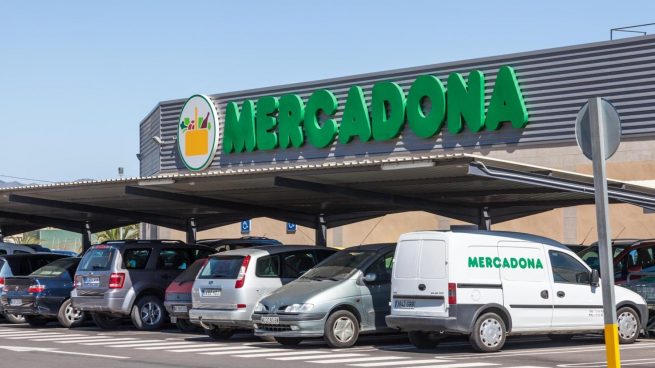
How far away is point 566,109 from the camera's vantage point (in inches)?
1334

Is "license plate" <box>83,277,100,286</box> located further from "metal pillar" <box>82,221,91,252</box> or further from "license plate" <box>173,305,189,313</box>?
"metal pillar" <box>82,221,91,252</box>

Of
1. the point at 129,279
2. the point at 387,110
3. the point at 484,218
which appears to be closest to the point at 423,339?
the point at 129,279

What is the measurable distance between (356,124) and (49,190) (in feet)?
45.1

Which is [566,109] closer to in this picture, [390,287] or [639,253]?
[639,253]

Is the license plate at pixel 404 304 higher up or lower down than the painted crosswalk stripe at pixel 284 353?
higher up

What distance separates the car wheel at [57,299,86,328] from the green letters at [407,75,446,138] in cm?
1495

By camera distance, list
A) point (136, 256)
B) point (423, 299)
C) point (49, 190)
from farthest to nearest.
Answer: point (49, 190) < point (136, 256) < point (423, 299)

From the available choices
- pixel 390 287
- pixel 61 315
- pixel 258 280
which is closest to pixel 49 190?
pixel 61 315

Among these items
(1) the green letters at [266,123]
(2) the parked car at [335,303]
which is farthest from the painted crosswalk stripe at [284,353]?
(1) the green letters at [266,123]

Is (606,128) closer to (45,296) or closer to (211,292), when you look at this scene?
(211,292)

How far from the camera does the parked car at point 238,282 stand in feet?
65.3

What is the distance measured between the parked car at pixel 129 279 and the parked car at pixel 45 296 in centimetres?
113

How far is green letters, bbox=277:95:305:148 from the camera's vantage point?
41312mm

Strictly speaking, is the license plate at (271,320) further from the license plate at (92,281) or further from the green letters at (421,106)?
the green letters at (421,106)
